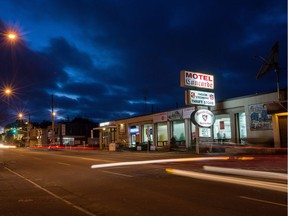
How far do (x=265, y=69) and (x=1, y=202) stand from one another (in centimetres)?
2628

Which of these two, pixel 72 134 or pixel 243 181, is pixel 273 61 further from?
pixel 72 134

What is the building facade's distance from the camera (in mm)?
29266

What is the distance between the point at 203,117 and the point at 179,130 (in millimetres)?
10278

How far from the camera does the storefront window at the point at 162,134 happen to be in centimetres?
4747

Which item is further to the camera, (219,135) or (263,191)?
(219,135)

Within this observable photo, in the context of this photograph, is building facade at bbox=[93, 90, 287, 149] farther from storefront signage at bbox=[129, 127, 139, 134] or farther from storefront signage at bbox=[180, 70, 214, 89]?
storefront signage at bbox=[180, 70, 214, 89]

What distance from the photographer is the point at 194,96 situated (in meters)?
34.6

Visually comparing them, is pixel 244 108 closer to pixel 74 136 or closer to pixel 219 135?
pixel 219 135

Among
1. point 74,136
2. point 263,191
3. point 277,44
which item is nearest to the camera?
point 263,191

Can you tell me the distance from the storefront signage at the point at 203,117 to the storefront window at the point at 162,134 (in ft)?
42.3

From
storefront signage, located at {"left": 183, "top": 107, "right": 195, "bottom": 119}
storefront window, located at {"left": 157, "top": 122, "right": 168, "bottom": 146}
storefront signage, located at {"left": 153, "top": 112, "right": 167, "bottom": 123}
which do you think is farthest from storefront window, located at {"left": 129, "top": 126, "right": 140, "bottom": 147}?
storefront signage, located at {"left": 183, "top": 107, "right": 195, "bottom": 119}

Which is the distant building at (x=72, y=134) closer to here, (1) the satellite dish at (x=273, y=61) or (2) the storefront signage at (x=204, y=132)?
(2) the storefront signage at (x=204, y=132)

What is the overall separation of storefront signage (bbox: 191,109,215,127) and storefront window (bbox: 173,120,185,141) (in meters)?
8.86

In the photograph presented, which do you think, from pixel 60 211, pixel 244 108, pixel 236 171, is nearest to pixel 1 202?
pixel 60 211
